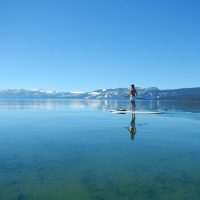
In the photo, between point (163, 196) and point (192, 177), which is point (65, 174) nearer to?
point (163, 196)

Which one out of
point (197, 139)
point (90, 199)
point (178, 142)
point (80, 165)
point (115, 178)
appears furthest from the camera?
point (197, 139)

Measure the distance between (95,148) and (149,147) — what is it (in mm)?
2598

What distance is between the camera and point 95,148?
12219 mm

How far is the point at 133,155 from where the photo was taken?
10719 millimetres

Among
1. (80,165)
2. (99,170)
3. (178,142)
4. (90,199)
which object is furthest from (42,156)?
(178,142)

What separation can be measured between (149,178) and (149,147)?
4669 millimetres

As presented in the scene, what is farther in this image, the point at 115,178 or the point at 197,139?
the point at 197,139

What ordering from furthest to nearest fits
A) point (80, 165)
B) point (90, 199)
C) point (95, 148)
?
point (95, 148)
point (80, 165)
point (90, 199)

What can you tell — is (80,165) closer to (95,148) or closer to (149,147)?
(95,148)

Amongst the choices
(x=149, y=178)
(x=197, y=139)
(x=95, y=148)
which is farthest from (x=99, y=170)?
(x=197, y=139)

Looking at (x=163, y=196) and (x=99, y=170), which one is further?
(x=99, y=170)

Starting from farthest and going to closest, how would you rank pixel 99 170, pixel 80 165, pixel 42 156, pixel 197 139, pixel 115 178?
pixel 197 139 < pixel 42 156 < pixel 80 165 < pixel 99 170 < pixel 115 178

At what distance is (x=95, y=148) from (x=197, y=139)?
6.29m

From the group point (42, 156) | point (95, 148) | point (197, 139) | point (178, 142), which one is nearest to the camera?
point (42, 156)
